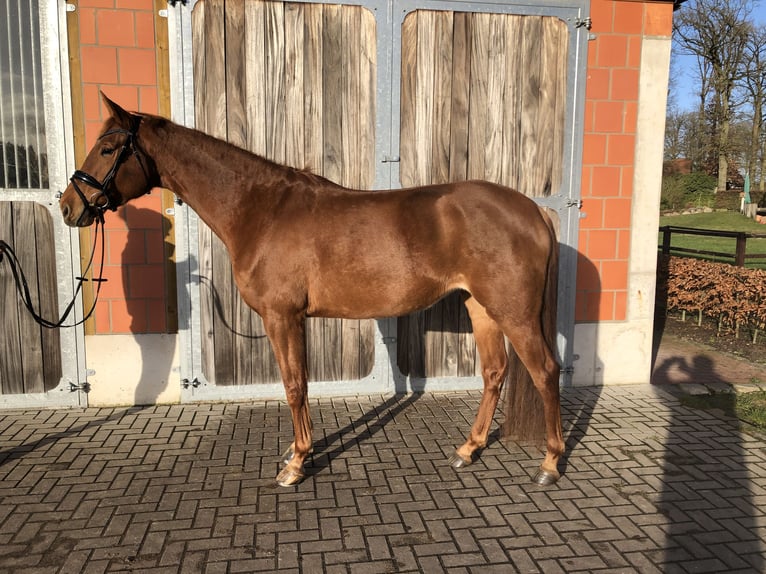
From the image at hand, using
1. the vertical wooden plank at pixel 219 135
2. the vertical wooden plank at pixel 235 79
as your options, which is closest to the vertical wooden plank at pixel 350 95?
the vertical wooden plank at pixel 235 79

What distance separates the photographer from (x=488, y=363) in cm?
379

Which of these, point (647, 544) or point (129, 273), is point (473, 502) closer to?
point (647, 544)

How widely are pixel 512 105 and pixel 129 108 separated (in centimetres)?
324

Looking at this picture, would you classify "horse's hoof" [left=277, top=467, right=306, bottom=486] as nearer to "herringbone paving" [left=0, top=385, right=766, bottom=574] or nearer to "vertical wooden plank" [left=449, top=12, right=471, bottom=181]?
"herringbone paving" [left=0, top=385, right=766, bottom=574]

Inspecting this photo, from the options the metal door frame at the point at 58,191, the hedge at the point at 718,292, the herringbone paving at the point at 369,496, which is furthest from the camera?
the hedge at the point at 718,292

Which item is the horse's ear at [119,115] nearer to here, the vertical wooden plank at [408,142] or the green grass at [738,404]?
the vertical wooden plank at [408,142]

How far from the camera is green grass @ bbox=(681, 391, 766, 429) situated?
14.5 feet

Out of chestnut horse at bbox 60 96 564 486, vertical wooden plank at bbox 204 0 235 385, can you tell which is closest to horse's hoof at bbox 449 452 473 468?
chestnut horse at bbox 60 96 564 486

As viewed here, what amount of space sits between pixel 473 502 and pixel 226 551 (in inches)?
53.2

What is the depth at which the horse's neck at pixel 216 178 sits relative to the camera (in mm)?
3398

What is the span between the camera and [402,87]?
4.72 meters

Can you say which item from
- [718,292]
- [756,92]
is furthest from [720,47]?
[718,292]

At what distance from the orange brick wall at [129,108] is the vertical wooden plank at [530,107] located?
10.3 ft

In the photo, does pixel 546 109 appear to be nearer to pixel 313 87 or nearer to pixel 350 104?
pixel 350 104
